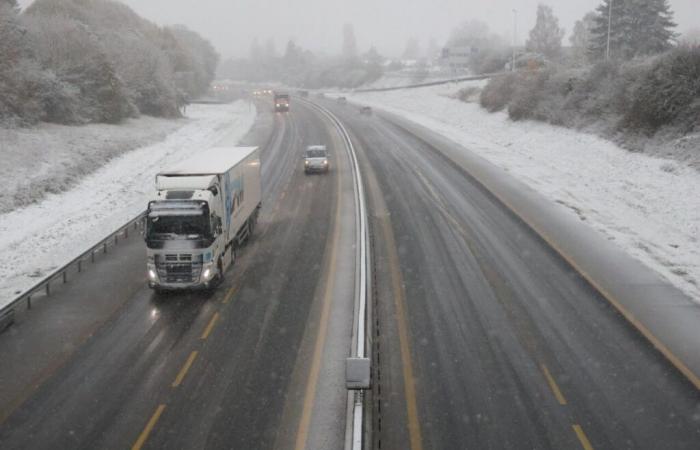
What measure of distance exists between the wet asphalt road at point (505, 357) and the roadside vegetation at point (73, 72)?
1209 inches

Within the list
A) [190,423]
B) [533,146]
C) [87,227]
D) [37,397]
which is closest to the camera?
[190,423]

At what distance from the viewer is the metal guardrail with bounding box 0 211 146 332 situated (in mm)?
16266

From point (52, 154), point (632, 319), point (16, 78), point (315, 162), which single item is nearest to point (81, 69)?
point (16, 78)

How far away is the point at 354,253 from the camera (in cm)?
2186

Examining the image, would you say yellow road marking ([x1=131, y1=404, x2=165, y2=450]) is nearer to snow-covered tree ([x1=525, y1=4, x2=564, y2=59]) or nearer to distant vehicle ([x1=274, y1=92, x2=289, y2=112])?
distant vehicle ([x1=274, y1=92, x2=289, y2=112])

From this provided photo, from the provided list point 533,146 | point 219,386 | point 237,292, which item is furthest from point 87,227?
point 533,146

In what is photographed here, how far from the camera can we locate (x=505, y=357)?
14070mm

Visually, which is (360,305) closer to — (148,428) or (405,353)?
(405,353)

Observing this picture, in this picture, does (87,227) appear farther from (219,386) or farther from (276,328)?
(219,386)

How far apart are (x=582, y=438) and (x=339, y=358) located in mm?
5654

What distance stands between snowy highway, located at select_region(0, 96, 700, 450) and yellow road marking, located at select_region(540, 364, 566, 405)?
43 mm

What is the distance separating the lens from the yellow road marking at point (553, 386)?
12281 mm

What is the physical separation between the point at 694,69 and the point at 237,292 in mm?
29154

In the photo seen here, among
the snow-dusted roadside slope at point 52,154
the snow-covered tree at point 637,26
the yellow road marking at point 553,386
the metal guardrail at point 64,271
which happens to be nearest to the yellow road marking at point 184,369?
the metal guardrail at point 64,271
